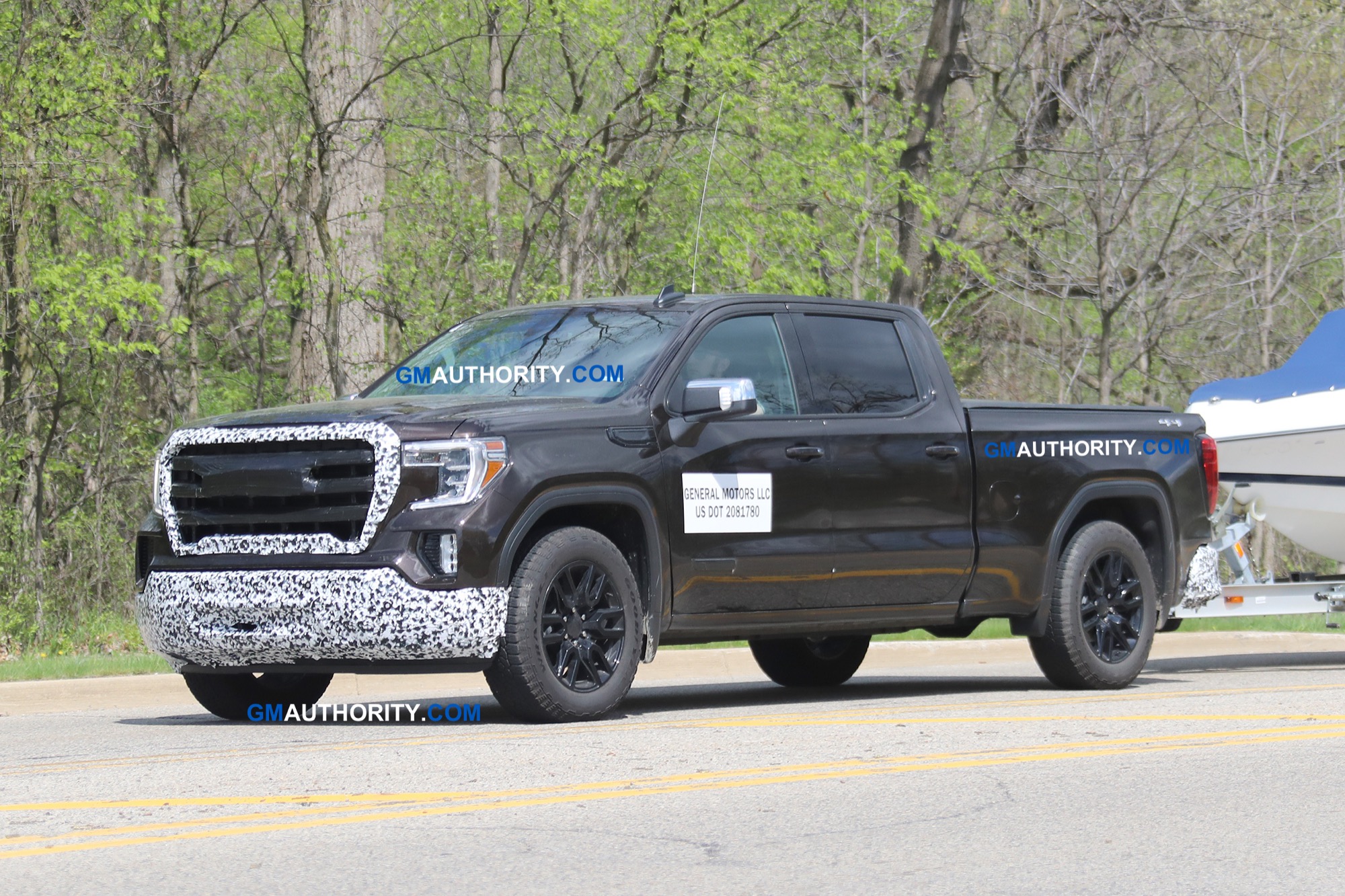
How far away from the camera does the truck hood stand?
24.8 feet

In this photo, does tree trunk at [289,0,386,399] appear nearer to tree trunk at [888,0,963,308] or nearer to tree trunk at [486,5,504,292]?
tree trunk at [486,5,504,292]

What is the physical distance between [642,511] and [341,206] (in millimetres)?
10660

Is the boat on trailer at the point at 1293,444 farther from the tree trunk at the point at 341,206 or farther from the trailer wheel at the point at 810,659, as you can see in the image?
the tree trunk at the point at 341,206

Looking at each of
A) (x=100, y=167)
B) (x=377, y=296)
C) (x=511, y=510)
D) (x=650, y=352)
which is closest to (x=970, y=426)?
(x=650, y=352)

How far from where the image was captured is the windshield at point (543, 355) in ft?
27.9

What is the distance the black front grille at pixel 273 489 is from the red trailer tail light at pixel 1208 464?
5.67 m

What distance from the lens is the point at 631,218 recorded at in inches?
887

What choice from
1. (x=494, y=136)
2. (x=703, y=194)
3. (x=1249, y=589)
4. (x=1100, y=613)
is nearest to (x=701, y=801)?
(x=1100, y=613)

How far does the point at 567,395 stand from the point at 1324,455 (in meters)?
6.50

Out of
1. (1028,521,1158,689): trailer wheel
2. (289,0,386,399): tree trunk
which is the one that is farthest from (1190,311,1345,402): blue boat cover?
(289,0,386,399): tree trunk

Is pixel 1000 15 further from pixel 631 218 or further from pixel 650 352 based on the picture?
pixel 650 352

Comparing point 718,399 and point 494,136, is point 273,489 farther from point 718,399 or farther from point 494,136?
point 494,136

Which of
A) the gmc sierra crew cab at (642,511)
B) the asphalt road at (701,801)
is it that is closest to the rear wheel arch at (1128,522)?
the gmc sierra crew cab at (642,511)

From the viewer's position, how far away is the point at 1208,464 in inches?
429
